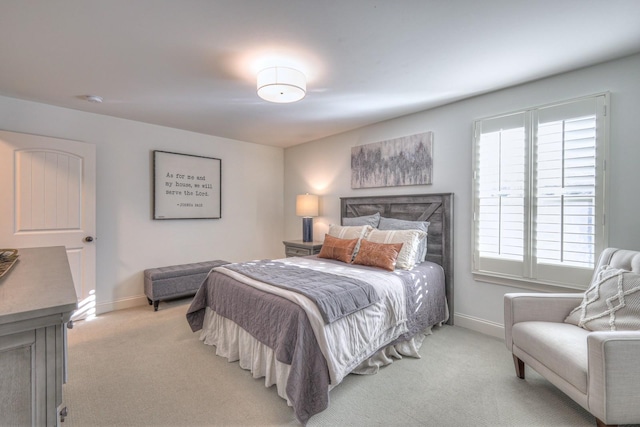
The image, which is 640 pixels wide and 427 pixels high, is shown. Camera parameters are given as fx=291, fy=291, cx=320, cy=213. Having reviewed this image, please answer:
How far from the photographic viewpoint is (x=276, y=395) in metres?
1.96

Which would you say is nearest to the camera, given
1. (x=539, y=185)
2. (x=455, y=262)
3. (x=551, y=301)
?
(x=551, y=301)

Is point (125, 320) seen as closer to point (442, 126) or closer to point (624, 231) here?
point (442, 126)

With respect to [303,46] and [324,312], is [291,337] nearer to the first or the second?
[324,312]

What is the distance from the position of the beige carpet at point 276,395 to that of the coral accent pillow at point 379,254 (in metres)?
0.83

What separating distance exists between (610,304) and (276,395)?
7.21ft

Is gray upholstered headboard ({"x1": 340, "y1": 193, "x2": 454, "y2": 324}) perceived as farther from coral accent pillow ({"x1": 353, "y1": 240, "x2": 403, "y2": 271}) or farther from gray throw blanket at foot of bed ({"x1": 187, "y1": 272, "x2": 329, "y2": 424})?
gray throw blanket at foot of bed ({"x1": 187, "y1": 272, "x2": 329, "y2": 424})

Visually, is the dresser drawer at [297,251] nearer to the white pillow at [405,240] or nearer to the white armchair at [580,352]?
the white pillow at [405,240]

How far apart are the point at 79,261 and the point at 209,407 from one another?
257cm

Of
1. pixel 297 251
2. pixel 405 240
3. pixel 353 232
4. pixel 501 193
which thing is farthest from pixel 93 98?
pixel 501 193

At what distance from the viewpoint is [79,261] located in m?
3.28

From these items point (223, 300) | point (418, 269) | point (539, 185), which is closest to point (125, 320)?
point (223, 300)

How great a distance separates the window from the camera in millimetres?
2342

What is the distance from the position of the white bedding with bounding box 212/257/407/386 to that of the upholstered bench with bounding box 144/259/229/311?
4.33 feet

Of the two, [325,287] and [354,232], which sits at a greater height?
[354,232]
